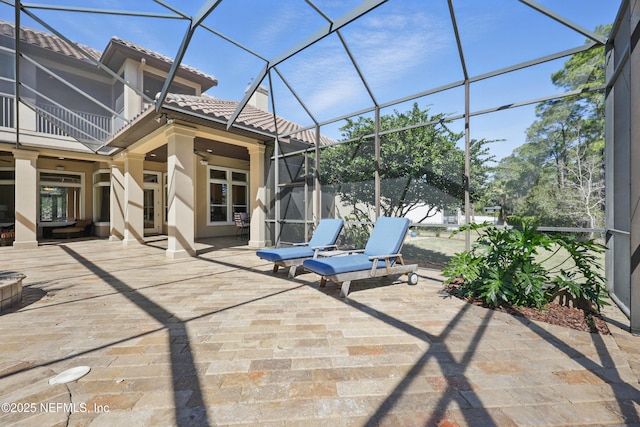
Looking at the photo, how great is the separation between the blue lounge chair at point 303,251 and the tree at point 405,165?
1412 mm

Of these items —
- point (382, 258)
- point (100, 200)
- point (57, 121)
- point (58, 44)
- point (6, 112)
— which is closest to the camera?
point (382, 258)

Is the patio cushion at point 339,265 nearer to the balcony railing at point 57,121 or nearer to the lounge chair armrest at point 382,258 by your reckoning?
the lounge chair armrest at point 382,258

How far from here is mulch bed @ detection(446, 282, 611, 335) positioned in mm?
2875

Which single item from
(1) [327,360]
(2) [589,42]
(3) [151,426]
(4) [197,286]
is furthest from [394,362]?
(2) [589,42]

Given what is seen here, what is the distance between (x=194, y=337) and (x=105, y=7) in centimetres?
556

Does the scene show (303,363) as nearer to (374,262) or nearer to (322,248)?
(374,262)

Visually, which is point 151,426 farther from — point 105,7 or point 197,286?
point 105,7

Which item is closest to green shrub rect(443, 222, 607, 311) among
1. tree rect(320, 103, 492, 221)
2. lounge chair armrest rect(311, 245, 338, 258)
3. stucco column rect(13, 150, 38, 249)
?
tree rect(320, 103, 492, 221)

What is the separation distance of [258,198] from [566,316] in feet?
24.0

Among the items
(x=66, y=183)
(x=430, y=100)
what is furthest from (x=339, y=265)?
(x=66, y=183)

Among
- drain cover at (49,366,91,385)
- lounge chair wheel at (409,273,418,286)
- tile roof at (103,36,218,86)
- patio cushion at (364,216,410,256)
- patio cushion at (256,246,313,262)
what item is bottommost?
drain cover at (49,366,91,385)

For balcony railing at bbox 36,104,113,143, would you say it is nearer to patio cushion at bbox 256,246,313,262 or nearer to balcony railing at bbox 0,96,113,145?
balcony railing at bbox 0,96,113,145

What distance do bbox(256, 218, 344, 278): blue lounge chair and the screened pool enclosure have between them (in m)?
1.07

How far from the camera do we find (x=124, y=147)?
30.8 feet
